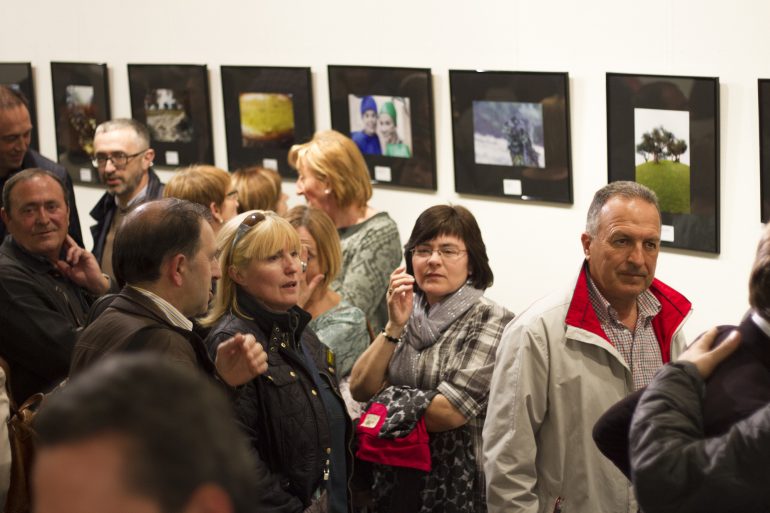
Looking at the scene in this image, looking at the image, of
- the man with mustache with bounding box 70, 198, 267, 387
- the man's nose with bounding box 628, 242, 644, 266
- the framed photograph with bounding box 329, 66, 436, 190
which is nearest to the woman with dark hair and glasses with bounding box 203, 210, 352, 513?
the man with mustache with bounding box 70, 198, 267, 387

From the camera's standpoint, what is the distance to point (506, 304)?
295 inches

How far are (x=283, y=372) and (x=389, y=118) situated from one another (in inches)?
161

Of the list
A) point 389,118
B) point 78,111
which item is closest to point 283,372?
point 389,118

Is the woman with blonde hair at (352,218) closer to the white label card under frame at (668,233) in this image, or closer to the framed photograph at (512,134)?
the framed photograph at (512,134)

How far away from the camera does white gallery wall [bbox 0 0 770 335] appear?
6020mm

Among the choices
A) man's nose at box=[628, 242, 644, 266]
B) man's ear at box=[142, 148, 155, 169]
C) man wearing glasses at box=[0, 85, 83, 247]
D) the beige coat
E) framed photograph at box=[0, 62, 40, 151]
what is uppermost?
framed photograph at box=[0, 62, 40, 151]

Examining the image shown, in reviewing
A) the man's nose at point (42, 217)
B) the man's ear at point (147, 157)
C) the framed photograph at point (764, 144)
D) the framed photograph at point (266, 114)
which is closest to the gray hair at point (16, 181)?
the man's nose at point (42, 217)

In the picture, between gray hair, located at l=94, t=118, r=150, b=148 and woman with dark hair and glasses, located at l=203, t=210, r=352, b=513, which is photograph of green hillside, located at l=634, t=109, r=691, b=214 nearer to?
woman with dark hair and glasses, located at l=203, t=210, r=352, b=513

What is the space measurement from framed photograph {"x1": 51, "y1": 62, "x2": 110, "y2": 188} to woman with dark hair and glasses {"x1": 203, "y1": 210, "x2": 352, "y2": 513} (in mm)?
6122

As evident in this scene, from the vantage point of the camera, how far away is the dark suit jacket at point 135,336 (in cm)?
353

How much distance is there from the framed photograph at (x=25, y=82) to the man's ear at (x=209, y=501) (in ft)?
32.7

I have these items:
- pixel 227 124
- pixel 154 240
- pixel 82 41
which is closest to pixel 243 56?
pixel 227 124

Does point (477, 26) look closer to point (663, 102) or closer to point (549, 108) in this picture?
point (549, 108)

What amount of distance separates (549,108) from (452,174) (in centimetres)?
104
